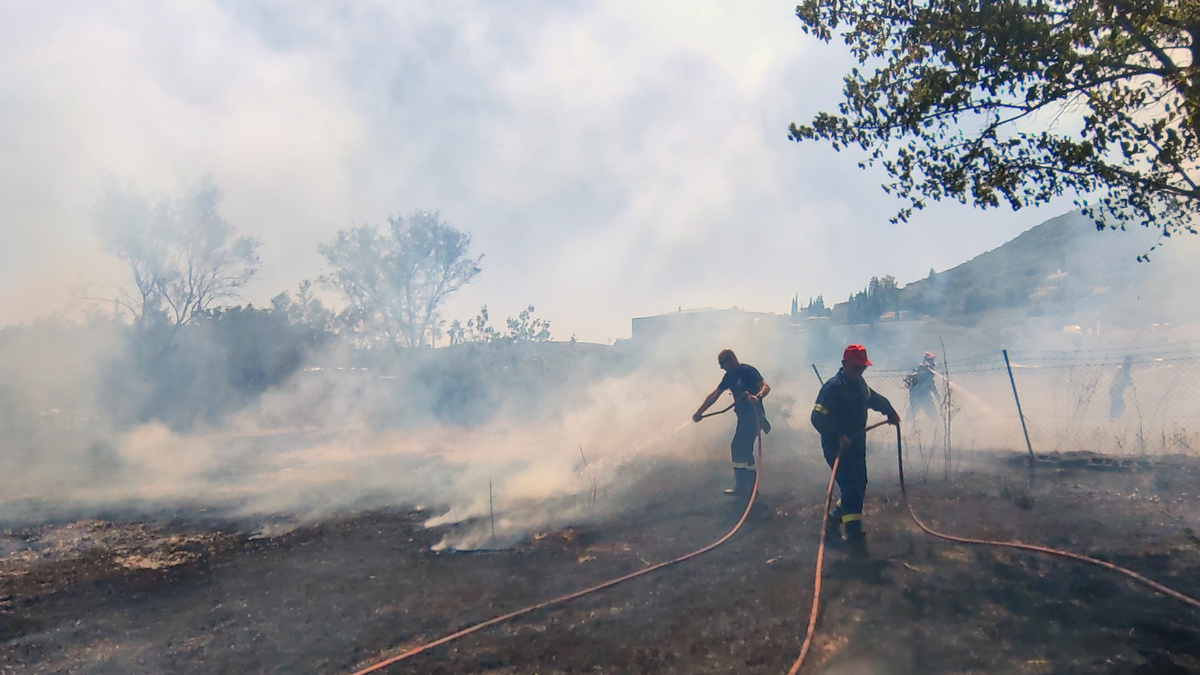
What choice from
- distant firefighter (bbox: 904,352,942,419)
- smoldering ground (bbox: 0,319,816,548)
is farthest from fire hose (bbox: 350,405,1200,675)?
distant firefighter (bbox: 904,352,942,419)

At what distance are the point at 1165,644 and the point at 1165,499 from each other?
13.0ft

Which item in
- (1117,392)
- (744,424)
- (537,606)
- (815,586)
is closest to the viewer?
(815,586)

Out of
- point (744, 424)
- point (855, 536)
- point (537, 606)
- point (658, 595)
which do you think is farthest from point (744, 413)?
point (537, 606)

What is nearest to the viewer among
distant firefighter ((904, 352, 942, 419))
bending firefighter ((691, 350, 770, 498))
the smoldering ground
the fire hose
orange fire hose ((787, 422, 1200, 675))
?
orange fire hose ((787, 422, 1200, 675))

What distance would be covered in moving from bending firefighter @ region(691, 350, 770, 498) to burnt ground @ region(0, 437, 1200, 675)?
0.39 metres

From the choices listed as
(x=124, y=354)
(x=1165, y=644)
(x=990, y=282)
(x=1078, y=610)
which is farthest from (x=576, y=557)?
(x=990, y=282)

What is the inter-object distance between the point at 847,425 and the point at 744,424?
171 cm

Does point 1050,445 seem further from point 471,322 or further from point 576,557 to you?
point 471,322

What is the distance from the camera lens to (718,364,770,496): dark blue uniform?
7.26 metres

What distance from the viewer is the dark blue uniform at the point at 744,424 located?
7258 millimetres

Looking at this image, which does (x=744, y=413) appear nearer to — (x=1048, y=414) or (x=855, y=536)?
(x=855, y=536)

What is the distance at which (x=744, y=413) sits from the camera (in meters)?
7.40

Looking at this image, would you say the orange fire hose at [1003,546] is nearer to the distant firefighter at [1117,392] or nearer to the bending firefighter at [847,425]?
the bending firefighter at [847,425]

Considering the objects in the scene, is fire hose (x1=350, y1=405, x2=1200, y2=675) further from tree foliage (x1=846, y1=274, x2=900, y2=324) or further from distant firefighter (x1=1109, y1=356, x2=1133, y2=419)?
tree foliage (x1=846, y1=274, x2=900, y2=324)
